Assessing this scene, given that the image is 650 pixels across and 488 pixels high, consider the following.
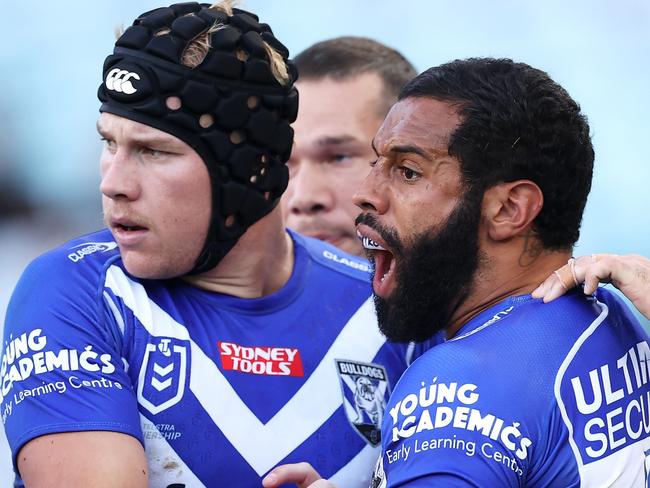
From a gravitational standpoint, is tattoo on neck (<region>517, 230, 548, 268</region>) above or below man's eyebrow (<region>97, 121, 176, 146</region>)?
below

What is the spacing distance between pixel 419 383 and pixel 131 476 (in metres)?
0.75

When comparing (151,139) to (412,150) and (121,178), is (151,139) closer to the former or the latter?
(121,178)

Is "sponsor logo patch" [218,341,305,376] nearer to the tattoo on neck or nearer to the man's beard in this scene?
the man's beard

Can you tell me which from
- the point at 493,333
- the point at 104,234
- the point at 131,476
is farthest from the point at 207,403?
the point at 493,333

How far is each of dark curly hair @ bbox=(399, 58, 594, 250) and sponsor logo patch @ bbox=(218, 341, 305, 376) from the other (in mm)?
821

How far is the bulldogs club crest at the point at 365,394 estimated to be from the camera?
3.30 m

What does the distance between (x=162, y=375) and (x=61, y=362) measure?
30cm

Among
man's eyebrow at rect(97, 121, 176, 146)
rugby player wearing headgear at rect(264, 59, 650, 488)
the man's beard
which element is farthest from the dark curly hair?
man's eyebrow at rect(97, 121, 176, 146)

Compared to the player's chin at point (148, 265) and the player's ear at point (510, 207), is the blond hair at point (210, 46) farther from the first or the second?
the player's ear at point (510, 207)

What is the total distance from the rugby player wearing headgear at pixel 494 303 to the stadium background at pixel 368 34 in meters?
5.04

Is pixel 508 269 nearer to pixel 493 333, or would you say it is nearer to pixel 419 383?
pixel 493 333

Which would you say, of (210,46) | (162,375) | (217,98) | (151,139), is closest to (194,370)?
(162,375)

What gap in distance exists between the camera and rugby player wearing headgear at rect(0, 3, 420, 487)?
2869 mm

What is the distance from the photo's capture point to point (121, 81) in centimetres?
311
